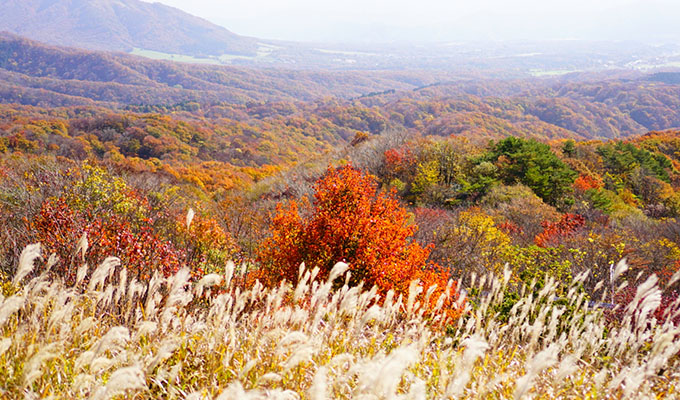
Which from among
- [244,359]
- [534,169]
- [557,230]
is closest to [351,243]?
[244,359]

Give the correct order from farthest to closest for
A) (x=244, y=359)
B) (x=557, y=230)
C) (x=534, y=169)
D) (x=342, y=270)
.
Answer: (x=534, y=169) < (x=557, y=230) < (x=342, y=270) < (x=244, y=359)

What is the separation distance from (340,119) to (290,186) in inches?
4996

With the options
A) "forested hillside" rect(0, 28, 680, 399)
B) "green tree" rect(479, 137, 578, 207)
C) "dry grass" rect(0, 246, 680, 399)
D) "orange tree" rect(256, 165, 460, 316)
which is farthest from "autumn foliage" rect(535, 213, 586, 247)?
"dry grass" rect(0, 246, 680, 399)

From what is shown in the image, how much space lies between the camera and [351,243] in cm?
Result: 974

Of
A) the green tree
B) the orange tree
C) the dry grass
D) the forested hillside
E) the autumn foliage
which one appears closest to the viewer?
the dry grass

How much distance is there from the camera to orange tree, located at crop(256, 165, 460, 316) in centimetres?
934

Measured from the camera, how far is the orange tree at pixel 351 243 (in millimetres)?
9336

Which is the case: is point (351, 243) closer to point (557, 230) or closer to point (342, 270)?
point (342, 270)

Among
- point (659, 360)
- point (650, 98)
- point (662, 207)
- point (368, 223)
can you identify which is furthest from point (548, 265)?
point (650, 98)

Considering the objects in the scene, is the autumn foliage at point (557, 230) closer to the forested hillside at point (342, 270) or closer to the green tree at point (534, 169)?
the forested hillside at point (342, 270)

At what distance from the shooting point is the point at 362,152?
45.7m

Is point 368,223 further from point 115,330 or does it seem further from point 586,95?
point 586,95

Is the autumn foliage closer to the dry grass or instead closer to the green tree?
the green tree

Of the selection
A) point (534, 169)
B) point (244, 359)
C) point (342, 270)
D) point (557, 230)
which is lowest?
point (557, 230)
